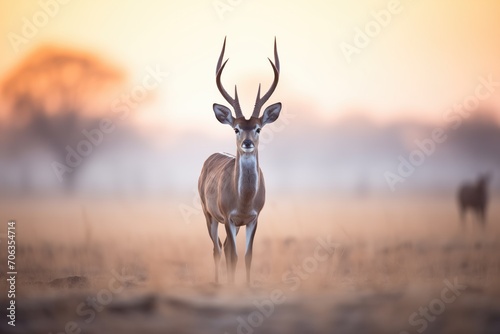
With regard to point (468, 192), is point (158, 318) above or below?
below

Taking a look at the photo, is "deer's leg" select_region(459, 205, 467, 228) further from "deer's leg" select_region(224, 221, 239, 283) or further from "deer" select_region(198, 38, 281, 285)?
"deer's leg" select_region(224, 221, 239, 283)

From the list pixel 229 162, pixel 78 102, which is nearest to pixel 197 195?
pixel 229 162

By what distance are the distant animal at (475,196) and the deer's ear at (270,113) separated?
11.4 ft

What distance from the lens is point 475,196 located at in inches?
420

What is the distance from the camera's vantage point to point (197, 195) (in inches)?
392

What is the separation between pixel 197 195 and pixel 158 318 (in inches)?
140

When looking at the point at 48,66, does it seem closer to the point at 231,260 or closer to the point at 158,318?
the point at 231,260

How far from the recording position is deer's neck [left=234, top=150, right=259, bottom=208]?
7992mm

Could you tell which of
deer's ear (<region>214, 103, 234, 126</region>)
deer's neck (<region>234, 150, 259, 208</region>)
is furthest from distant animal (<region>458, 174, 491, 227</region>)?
deer's ear (<region>214, 103, 234, 126</region>)

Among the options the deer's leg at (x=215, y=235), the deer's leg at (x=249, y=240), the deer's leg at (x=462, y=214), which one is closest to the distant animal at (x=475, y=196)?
the deer's leg at (x=462, y=214)

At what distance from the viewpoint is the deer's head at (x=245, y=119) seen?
7871 mm

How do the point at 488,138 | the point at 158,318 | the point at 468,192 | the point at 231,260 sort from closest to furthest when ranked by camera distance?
1. the point at 158,318
2. the point at 231,260
3. the point at 488,138
4. the point at 468,192

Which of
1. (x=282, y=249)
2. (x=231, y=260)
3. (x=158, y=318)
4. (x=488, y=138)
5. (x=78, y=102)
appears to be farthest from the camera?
(x=78, y=102)

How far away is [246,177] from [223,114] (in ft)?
2.45
